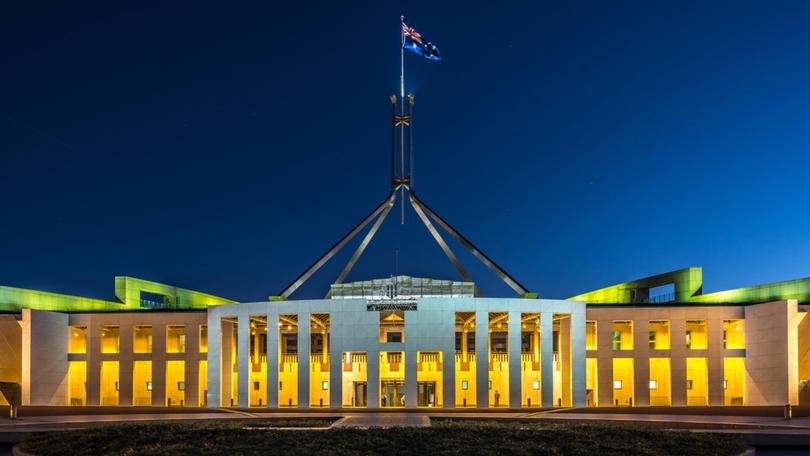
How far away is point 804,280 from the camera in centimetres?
4438

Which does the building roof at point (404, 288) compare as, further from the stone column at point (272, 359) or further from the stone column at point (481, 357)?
the stone column at point (272, 359)

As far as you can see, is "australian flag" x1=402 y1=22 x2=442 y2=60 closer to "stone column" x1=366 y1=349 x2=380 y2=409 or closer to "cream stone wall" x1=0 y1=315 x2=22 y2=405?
"stone column" x1=366 y1=349 x2=380 y2=409

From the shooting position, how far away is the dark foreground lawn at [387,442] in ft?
59.5

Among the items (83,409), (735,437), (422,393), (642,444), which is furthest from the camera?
(422,393)

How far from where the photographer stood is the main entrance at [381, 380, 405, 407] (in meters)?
44.2

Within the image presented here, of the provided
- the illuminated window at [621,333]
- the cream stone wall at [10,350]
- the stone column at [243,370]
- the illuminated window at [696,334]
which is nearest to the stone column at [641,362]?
the illuminated window at [621,333]

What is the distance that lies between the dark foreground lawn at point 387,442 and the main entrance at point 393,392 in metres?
22.1

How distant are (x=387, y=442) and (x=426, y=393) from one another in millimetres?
25265

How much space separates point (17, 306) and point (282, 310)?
62.3 feet

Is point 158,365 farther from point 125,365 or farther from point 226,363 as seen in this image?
point 226,363

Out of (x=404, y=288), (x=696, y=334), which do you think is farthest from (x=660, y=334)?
(x=404, y=288)

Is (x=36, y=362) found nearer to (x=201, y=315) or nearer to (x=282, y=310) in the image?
(x=201, y=315)

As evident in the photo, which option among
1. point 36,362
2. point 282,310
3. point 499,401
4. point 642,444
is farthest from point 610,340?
point 36,362

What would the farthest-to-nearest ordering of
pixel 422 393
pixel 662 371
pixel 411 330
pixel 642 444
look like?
pixel 662 371, pixel 422 393, pixel 411 330, pixel 642 444
